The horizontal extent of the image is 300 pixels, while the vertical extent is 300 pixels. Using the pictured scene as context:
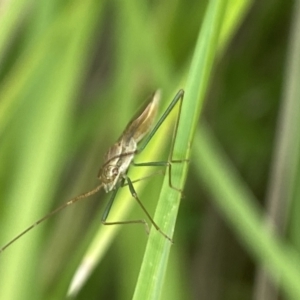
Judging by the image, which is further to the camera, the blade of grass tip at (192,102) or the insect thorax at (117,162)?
the insect thorax at (117,162)

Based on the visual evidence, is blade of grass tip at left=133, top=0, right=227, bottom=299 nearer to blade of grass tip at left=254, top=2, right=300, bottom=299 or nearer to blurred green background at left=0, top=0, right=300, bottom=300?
blurred green background at left=0, top=0, right=300, bottom=300

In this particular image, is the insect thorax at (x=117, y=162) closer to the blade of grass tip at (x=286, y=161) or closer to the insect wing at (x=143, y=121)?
the insect wing at (x=143, y=121)

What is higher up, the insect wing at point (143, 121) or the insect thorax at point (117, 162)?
the insect wing at point (143, 121)

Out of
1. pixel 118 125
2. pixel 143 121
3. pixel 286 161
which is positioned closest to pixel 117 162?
pixel 143 121

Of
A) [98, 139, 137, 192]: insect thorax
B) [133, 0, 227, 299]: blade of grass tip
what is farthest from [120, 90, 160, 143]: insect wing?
[133, 0, 227, 299]: blade of grass tip

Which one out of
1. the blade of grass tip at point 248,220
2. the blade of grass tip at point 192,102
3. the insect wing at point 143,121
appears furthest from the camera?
Result: the insect wing at point 143,121

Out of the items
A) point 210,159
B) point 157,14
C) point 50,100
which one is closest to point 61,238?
point 50,100

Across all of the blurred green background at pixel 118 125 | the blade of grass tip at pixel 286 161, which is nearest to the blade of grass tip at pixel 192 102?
the blurred green background at pixel 118 125

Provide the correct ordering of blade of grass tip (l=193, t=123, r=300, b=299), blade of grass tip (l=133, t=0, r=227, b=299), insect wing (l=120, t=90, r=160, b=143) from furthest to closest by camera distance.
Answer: insect wing (l=120, t=90, r=160, b=143) < blade of grass tip (l=193, t=123, r=300, b=299) < blade of grass tip (l=133, t=0, r=227, b=299)
